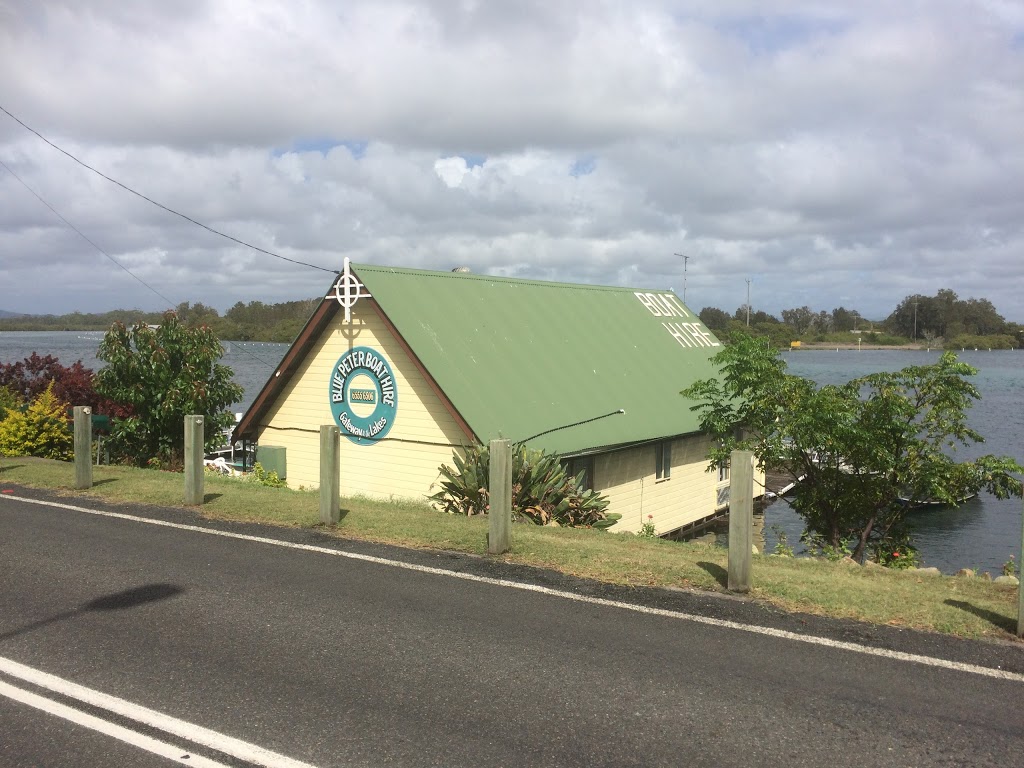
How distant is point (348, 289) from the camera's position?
1861 centimetres

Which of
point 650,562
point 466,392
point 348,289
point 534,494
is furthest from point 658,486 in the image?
point 650,562

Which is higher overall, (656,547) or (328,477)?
(328,477)

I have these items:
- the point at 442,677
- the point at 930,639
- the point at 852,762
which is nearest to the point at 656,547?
the point at 930,639

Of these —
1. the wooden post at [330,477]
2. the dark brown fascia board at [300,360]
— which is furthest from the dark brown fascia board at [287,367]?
the wooden post at [330,477]

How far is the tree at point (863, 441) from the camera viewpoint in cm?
1543

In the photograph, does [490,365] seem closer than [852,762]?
No

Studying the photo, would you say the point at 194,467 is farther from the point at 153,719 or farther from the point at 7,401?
the point at 7,401

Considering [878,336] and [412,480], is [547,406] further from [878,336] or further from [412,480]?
[878,336]

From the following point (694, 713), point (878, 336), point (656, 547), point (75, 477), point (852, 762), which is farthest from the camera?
point (878, 336)

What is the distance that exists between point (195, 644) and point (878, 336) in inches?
6455

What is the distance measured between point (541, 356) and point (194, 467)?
32.7 ft

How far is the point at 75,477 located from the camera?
13.4 meters

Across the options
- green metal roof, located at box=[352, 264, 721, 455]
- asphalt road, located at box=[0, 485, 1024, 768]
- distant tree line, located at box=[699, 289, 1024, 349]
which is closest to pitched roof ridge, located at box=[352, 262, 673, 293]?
green metal roof, located at box=[352, 264, 721, 455]

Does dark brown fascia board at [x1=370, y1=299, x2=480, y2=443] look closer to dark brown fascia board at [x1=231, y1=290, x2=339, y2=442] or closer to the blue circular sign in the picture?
the blue circular sign
